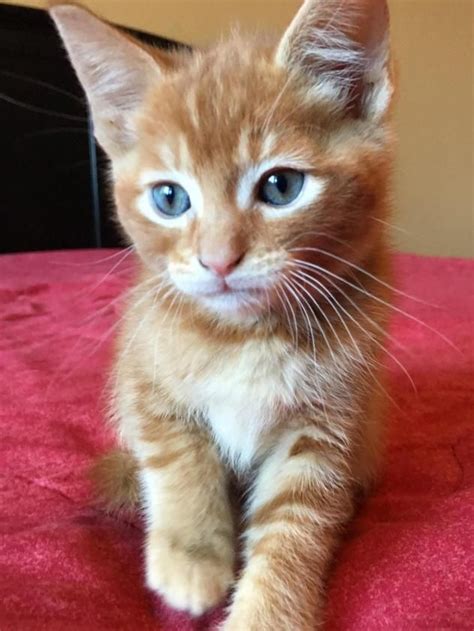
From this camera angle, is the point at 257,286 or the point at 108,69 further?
the point at 108,69

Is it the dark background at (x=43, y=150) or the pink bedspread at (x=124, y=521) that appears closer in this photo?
the pink bedspread at (x=124, y=521)

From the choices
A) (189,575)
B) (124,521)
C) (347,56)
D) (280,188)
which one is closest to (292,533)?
(189,575)

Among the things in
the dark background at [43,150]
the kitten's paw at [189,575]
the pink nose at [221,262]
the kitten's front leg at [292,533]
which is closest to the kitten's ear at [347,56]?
the pink nose at [221,262]

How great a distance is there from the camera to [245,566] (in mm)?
835

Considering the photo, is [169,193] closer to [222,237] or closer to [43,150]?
[222,237]

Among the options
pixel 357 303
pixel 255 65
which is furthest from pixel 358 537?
pixel 255 65

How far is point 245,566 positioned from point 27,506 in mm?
267

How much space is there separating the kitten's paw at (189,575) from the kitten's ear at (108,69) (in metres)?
0.48

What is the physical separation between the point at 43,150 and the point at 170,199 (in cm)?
175

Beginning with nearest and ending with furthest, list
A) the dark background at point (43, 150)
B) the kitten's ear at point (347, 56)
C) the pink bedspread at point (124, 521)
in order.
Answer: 1. the pink bedspread at point (124, 521)
2. the kitten's ear at point (347, 56)
3. the dark background at point (43, 150)

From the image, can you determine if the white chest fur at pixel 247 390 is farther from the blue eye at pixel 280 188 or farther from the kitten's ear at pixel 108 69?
the kitten's ear at pixel 108 69

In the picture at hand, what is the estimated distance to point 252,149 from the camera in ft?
2.69

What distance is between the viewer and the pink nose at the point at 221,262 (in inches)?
30.9

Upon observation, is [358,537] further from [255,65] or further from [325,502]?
[255,65]
